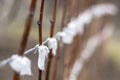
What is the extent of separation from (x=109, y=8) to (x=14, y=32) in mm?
1439

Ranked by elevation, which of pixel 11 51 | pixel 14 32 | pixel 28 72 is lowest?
pixel 28 72

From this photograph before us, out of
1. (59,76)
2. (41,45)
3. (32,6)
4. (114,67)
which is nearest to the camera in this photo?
(32,6)

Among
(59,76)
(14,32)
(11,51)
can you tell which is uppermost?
(14,32)

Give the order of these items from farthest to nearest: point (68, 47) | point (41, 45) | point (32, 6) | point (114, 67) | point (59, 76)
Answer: point (114, 67)
point (59, 76)
point (68, 47)
point (41, 45)
point (32, 6)

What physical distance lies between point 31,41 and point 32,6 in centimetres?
308

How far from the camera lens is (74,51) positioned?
3.62 ft

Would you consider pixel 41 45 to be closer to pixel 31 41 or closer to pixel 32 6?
pixel 32 6

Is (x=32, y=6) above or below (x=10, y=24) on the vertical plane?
below

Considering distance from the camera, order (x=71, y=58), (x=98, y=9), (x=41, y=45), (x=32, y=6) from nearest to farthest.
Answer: (x=32, y=6) < (x=41, y=45) < (x=71, y=58) < (x=98, y=9)

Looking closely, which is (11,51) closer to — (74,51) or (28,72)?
(74,51)

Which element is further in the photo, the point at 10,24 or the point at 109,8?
the point at 10,24

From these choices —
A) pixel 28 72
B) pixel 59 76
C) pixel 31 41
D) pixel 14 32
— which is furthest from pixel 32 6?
pixel 14 32

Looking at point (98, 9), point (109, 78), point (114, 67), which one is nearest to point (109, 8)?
point (98, 9)

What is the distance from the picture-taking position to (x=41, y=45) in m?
0.61
